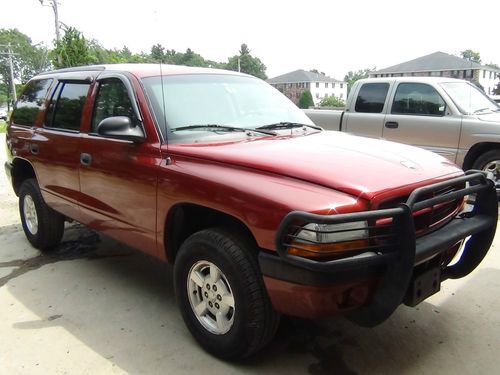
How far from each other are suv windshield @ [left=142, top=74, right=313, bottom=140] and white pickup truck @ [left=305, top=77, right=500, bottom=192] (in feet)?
12.0

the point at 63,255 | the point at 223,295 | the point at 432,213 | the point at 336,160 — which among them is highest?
the point at 336,160

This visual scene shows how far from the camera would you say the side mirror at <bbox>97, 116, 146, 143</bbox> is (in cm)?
311

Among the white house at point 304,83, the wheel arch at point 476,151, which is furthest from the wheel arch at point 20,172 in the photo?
the white house at point 304,83

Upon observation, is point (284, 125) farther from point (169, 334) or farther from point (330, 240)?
point (169, 334)

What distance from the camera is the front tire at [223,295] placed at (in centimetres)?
256

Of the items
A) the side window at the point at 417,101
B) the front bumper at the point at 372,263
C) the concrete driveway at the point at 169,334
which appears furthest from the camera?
the side window at the point at 417,101

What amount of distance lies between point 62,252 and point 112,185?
6.03 ft

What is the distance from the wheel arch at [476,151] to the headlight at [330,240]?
515 centimetres

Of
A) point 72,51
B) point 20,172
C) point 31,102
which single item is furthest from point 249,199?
point 72,51

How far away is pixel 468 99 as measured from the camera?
709cm

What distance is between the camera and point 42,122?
4.45 metres

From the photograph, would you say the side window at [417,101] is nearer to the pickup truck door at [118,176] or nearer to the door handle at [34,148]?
the pickup truck door at [118,176]

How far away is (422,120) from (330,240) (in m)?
5.41

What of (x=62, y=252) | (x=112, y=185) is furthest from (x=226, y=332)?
(x=62, y=252)
